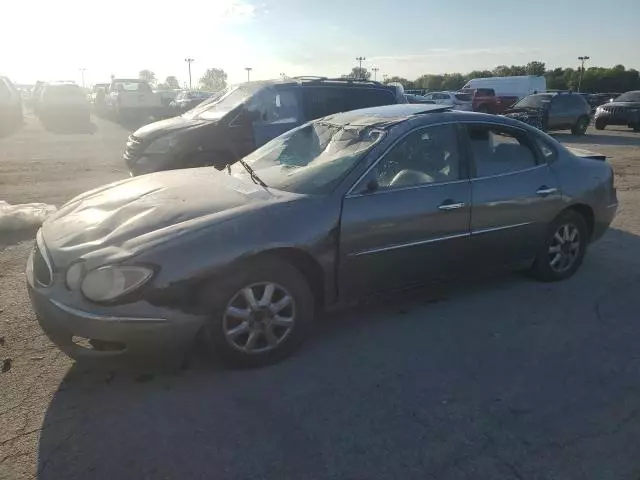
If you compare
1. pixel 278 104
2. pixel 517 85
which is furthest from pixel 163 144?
pixel 517 85

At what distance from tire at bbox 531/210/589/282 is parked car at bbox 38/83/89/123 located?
23.8 metres

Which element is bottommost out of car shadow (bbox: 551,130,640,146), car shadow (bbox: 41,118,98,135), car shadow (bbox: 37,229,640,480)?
car shadow (bbox: 37,229,640,480)

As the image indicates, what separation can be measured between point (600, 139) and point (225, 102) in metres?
16.5

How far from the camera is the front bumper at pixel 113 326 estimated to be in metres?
3.11

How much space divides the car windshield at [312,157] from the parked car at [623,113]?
886 inches

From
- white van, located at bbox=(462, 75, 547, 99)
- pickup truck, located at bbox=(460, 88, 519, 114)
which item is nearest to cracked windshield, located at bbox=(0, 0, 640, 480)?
pickup truck, located at bbox=(460, 88, 519, 114)

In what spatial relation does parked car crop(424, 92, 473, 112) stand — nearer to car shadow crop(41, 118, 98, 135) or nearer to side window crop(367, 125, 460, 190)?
car shadow crop(41, 118, 98, 135)

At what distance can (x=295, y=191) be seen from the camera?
3900mm

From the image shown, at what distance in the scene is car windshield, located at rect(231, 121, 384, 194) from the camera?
13.1ft

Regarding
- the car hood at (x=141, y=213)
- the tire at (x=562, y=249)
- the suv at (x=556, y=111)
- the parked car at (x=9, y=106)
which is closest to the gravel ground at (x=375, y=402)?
the tire at (x=562, y=249)

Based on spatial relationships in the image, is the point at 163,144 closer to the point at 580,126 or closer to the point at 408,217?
the point at 408,217

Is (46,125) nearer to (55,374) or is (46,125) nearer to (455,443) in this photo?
(55,374)

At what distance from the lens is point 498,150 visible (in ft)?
15.6

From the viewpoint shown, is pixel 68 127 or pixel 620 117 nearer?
pixel 620 117
